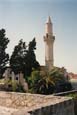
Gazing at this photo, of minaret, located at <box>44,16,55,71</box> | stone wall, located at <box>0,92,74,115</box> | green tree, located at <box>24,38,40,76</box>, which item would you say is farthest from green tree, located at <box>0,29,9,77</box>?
stone wall, located at <box>0,92,74,115</box>

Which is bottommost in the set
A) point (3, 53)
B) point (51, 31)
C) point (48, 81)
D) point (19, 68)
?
point (48, 81)

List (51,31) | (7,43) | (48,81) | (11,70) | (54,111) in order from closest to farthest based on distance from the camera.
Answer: (54,111), (48,81), (11,70), (7,43), (51,31)

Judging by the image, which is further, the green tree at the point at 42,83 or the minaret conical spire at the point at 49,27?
the minaret conical spire at the point at 49,27

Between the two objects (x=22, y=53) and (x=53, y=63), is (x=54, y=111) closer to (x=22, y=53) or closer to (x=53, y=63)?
(x=22, y=53)

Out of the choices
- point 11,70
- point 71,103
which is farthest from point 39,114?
point 11,70

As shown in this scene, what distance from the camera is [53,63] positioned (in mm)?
39875

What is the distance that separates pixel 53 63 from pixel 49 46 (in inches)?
107

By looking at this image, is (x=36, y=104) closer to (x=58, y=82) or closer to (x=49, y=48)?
(x=58, y=82)

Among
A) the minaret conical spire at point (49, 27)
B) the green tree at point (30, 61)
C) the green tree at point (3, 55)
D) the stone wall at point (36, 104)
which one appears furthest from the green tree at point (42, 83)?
the stone wall at point (36, 104)

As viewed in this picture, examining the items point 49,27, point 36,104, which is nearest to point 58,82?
point 49,27

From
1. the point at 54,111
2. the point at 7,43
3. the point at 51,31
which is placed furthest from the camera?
the point at 51,31

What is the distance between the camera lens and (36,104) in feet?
34.3

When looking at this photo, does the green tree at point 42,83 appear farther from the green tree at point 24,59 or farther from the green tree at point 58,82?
the green tree at point 24,59

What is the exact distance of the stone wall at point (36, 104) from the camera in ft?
22.4
